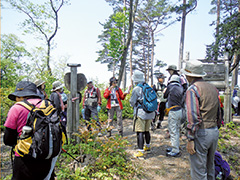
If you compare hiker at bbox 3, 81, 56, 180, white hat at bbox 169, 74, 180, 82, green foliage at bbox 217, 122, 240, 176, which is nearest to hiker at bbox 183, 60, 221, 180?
white hat at bbox 169, 74, 180, 82

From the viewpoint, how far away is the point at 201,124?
227 cm

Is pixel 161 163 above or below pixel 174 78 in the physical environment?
below

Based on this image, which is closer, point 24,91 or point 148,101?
point 24,91

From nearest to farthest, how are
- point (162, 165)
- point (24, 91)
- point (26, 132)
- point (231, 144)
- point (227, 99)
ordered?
point (26, 132) → point (24, 91) → point (162, 165) → point (231, 144) → point (227, 99)

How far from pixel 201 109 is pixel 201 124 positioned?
214 mm

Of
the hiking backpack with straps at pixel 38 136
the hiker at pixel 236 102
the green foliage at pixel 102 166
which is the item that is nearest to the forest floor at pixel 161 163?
the green foliage at pixel 102 166

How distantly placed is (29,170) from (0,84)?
13.1 meters

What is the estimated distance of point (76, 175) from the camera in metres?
2.99

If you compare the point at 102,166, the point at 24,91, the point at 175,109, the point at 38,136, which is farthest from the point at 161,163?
the point at 24,91

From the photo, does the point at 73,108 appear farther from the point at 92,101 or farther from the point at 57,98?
the point at 92,101

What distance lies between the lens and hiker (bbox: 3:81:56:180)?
6.25ft

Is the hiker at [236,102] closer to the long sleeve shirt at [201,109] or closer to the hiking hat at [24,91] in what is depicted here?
the long sleeve shirt at [201,109]

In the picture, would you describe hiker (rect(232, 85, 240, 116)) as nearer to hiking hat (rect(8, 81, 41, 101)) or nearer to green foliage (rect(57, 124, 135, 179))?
green foliage (rect(57, 124, 135, 179))

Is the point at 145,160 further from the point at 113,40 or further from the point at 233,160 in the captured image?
the point at 113,40
